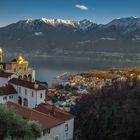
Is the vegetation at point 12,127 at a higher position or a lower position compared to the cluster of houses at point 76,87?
higher

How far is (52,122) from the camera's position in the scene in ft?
82.4

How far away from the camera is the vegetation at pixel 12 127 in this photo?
56.6ft

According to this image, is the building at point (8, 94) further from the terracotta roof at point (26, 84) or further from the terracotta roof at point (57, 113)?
the terracotta roof at point (57, 113)

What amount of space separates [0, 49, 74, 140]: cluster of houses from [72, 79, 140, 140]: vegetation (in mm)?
2138

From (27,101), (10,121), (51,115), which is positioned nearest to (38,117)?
(51,115)

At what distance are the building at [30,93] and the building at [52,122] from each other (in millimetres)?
4747

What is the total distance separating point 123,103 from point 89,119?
3.13 metres

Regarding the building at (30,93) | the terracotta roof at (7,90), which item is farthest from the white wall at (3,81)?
the building at (30,93)

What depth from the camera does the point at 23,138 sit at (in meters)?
17.7

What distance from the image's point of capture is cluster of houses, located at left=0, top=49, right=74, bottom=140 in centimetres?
2497

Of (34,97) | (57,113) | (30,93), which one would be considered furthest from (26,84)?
(57,113)

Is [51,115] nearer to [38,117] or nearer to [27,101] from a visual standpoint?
[38,117]

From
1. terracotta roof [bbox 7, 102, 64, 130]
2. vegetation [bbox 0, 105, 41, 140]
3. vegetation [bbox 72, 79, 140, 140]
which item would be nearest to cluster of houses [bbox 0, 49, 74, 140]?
terracotta roof [bbox 7, 102, 64, 130]

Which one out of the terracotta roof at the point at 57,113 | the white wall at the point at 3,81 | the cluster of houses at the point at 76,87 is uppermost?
the white wall at the point at 3,81
